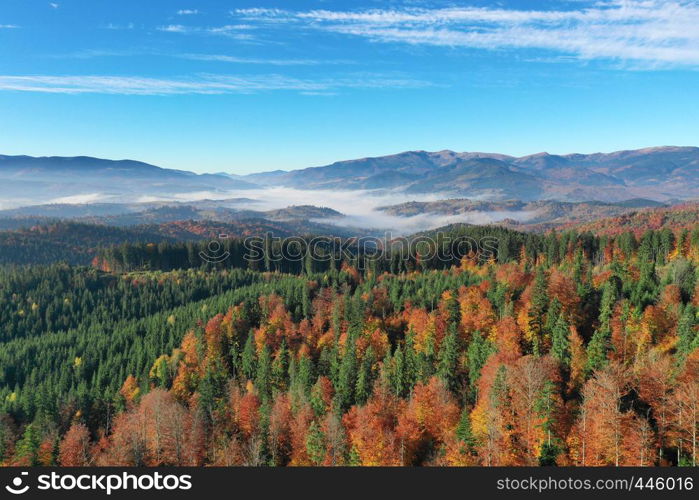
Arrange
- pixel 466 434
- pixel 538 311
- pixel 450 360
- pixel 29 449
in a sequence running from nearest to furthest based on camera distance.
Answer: pixel 466 434, pixel 29 449, pixel 450 360, pixel 538 311

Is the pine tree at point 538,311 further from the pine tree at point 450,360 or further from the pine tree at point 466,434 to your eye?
the pine tree at point 466,434

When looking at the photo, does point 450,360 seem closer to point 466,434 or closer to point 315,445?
point 466,434

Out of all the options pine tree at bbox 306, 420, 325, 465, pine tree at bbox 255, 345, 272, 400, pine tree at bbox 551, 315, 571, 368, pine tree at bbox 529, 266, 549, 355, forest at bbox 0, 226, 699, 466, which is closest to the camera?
forest at bbox 0, 226, 699, 466

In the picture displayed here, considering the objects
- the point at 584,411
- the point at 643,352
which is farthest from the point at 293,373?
the point at 643,352

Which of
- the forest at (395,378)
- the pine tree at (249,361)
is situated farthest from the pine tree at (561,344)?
the pine tree at (249,361)

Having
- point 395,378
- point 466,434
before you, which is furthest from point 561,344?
point 395,378

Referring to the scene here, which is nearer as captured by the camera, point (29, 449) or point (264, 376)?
point (29, 449)

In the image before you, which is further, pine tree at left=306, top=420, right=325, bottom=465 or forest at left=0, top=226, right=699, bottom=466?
pine tree at left=306, top=420, right=325, bottom=465

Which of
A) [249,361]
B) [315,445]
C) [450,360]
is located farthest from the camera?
[249,361]

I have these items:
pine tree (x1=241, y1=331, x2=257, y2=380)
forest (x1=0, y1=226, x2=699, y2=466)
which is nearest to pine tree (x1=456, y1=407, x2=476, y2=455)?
forest (x1=0, y1=226, x2=699, y2=466)

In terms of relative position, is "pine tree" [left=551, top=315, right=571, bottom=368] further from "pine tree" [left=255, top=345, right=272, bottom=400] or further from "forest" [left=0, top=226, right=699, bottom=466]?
"pine tree" [left=255, top=345, right=272, bottom=400]
